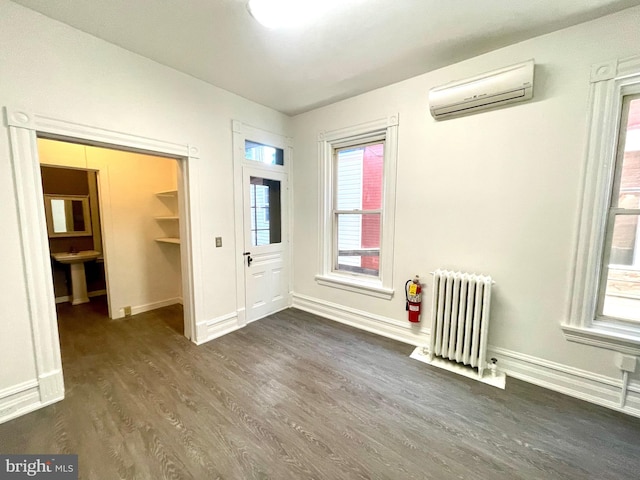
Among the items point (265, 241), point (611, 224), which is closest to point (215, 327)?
point (265, 241)

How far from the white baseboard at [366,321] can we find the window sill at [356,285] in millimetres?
256

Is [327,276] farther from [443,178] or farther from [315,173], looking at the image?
[443,178]

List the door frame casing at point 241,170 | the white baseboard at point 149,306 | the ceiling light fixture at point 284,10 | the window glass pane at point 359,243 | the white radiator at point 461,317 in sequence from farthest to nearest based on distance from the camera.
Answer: the white baseboard at point 149,306 < the window glass pane at point 359,243 < the door frame casing at point 241,170 < the white radiator at point 461,317 < the ceiling light fixture at point 284,10

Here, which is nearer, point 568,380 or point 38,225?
point 38,225

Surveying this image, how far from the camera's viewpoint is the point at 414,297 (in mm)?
2625

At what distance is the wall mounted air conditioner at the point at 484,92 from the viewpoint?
76.4 inches

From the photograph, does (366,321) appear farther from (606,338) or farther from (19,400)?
(19,400)

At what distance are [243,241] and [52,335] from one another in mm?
1787

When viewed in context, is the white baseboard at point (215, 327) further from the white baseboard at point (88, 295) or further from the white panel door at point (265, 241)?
the white baseboard at point (88, 295)

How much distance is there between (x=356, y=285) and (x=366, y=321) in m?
0.46

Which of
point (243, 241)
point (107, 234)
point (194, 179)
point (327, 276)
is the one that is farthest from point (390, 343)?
point (107, 234)

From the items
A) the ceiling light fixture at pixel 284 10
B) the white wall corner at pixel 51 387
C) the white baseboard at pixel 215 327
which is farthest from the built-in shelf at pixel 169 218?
the ceiling light fixture at pixel 284 10

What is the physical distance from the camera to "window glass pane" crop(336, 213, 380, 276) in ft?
10.3

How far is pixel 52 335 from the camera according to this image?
1.92 metres
